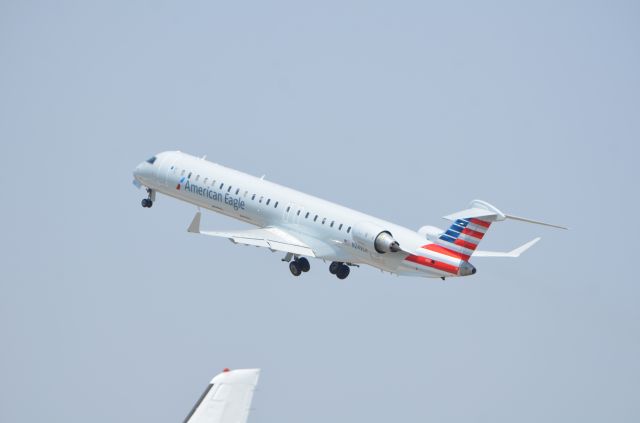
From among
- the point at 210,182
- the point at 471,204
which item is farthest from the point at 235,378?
the point at 210,182

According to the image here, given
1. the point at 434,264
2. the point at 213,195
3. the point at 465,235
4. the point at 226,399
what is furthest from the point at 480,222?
the point at 226,399

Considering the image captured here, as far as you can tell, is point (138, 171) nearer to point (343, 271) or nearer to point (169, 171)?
point (169, 171)

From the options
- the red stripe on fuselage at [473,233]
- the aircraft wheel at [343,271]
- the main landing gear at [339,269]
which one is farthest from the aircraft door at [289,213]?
the red stripe on fuselage at [473,233]

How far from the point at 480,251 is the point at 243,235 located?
43.5ft

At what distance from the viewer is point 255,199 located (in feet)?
247

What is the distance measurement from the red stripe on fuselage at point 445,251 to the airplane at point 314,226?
0.17 feet

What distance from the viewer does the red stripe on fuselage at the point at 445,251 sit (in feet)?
217

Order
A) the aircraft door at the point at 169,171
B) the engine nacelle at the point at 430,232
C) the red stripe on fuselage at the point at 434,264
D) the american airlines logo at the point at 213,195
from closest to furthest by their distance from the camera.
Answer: the red stripe on fuselage at the point at 434,264
the engine nacelle at the point at 430,232
the american airlines logo at the point at 213,195
the aircraft door at the point at 169,171

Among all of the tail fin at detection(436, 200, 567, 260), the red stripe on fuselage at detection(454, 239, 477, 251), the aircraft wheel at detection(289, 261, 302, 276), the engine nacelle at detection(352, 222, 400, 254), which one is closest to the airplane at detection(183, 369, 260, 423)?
the tail fin at detection(436, 200, 567, 260)

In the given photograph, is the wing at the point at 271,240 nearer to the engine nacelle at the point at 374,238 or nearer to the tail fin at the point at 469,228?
the engine nacelle at the point at 374,238

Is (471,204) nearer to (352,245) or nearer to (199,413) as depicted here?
(352,245)

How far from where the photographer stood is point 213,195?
77562 mm

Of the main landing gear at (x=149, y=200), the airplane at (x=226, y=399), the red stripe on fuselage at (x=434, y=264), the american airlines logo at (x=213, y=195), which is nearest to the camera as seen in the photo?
the airplane at (x=226, y=399)

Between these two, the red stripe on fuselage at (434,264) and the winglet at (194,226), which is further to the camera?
the winglet at (194,226)
